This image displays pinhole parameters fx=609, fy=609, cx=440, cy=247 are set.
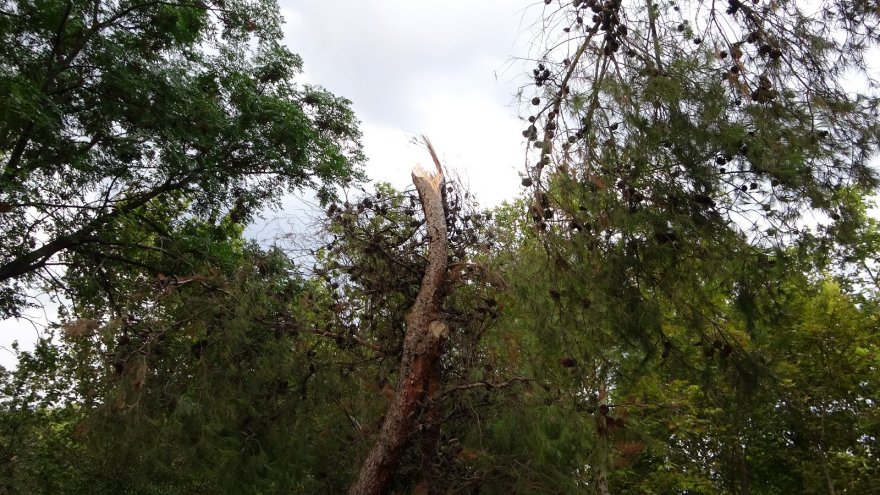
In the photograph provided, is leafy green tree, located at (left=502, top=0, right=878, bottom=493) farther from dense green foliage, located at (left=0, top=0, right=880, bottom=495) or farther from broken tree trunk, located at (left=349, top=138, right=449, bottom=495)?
broken tree trunk, located at (left=349, top=138, right=449, bottom=495)

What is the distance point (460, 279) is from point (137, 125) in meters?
4.48

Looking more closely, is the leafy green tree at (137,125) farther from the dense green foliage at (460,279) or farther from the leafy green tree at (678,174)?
the leafy green tree at (678,174)

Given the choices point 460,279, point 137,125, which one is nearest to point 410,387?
point 460,279

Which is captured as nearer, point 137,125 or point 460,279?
point 460,279

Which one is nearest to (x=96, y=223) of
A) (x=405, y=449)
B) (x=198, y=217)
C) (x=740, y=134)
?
(x=198, y=217)

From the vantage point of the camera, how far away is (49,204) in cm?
697

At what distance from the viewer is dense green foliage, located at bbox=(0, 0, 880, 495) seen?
10.6ft

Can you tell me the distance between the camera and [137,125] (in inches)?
279

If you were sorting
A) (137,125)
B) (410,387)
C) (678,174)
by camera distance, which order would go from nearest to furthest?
1. (678,174)
2. (410,387)
3. (137,125)

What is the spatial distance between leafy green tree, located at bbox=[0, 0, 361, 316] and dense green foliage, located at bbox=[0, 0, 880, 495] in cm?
4

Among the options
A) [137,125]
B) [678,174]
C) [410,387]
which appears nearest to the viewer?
[678,174]

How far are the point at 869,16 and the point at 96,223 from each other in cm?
771

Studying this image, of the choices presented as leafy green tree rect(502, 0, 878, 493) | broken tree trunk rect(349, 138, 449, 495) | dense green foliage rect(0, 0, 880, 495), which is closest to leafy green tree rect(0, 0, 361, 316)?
dense green foliage rect(0, 0, 880, 495)

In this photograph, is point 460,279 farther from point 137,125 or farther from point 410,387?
point 137,125
